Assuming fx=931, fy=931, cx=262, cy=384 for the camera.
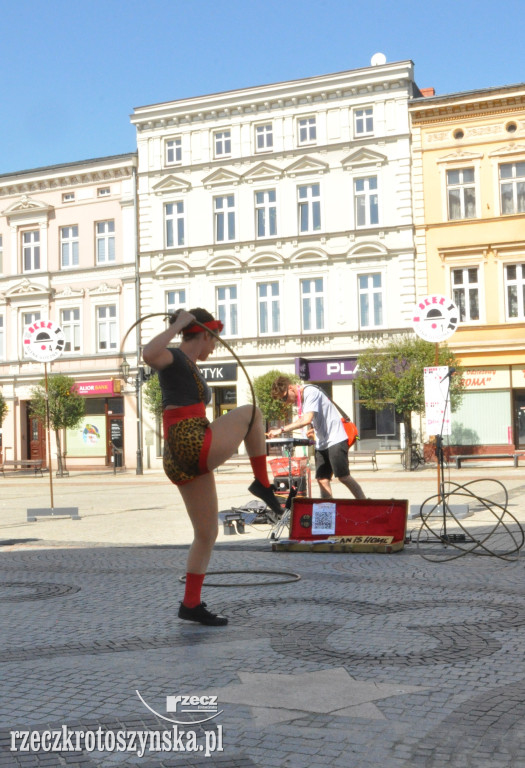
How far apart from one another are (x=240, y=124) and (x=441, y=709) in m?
36.5

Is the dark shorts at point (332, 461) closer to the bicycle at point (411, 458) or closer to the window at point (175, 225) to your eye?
the bicycle at point (411, 458)

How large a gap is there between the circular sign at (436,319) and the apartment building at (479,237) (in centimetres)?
2123

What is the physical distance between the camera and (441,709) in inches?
151

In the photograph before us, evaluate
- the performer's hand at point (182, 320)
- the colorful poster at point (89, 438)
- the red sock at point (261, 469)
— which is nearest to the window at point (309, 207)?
the colorful poster at point (89, 438)

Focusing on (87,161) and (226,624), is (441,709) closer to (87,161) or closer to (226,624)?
(226,624)

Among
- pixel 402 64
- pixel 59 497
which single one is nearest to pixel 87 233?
pixel 402 64

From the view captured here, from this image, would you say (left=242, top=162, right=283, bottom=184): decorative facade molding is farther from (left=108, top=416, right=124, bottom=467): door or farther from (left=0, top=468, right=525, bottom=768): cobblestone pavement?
(left=0, top=468, right=525, bottom=768): cobblestone pavement

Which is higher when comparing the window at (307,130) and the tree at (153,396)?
the window at (307,130)

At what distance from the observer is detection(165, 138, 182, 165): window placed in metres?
39.6

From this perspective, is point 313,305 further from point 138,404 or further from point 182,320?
point 182,320

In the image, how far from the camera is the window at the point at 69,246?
41.4 meters

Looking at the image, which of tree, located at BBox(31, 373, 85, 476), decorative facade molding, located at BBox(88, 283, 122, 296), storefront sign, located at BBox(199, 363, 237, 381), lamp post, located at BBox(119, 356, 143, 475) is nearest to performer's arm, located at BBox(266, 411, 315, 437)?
lamp post, located at BBox(119, 356, 143, 475)

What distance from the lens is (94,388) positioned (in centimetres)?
4009

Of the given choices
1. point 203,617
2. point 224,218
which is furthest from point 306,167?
point 203,617
